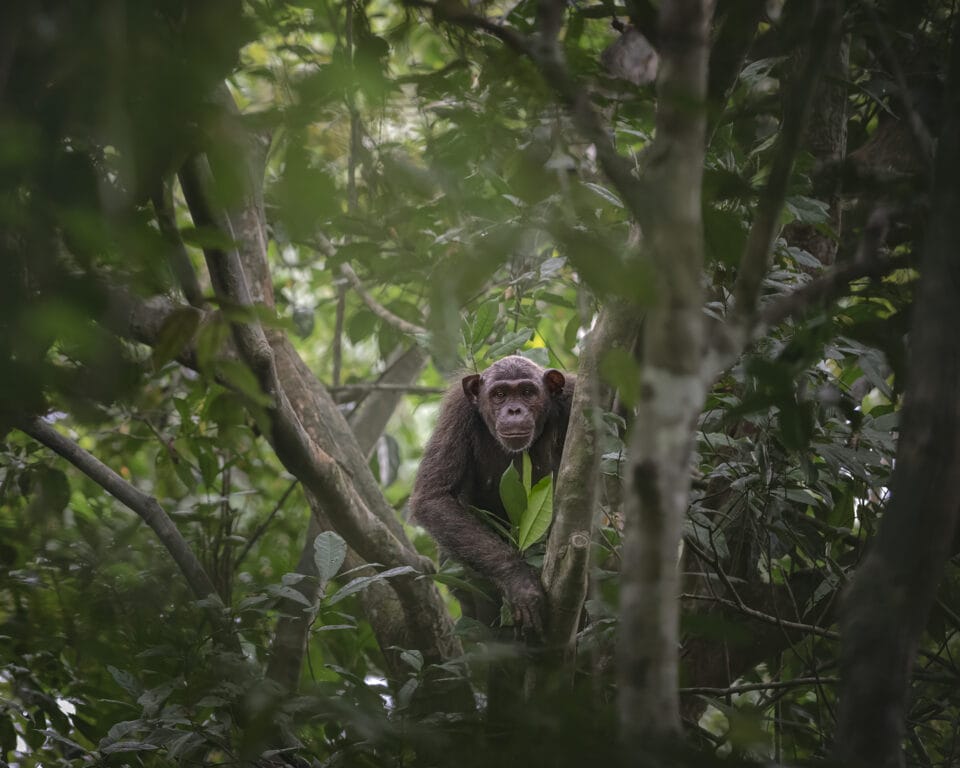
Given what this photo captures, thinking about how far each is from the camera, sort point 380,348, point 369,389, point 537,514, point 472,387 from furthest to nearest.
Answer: point 369,389 → point 380,348 → point 472,387 → point 537,514

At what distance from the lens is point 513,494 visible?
3.51 metres

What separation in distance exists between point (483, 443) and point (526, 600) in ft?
7.22

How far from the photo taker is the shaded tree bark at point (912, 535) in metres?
1.81

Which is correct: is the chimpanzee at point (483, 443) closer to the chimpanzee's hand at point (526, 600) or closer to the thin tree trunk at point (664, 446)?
the chimpanzee's hand at point (526, 600)

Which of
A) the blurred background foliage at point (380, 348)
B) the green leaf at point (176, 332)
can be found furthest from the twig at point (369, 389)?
the green leaf at point (176, 332)

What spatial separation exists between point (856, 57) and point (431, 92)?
3.11m

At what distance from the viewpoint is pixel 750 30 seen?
8.55ft

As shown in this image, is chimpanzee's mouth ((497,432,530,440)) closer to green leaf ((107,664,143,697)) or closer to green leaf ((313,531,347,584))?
green leaf ((313,531,347,584))

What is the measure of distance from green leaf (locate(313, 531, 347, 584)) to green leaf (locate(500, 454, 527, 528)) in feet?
2.28

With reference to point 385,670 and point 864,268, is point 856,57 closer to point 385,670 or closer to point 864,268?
point 864,268

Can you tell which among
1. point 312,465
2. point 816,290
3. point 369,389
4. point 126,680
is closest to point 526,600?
point 312,465

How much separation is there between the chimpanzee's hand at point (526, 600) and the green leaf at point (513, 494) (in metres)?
0.33

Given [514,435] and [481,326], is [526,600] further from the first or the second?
[514,435]

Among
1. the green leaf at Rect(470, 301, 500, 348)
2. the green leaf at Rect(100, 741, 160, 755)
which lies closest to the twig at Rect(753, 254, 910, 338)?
the green leaf at Rect(100, 741, 160, 755)
